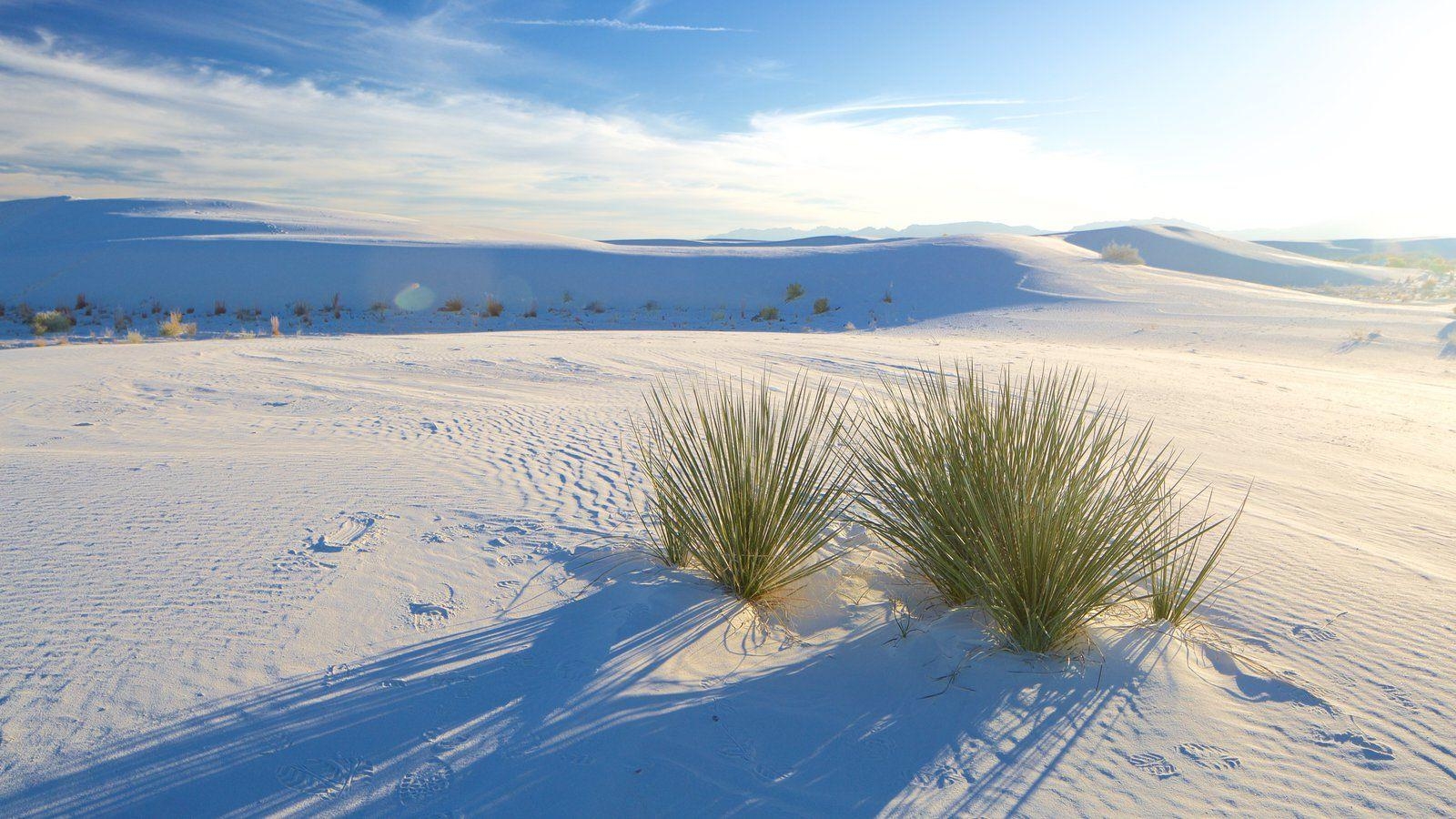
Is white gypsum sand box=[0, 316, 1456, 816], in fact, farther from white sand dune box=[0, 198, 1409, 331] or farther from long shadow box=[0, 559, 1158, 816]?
white sand dune box=[0, 198, 1409, 331]

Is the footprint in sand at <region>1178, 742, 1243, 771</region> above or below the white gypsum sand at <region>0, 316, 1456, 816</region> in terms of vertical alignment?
below

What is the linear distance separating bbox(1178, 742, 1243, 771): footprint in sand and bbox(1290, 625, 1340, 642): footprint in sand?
115 cm

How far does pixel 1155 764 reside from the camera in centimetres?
290

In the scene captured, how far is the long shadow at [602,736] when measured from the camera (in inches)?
104

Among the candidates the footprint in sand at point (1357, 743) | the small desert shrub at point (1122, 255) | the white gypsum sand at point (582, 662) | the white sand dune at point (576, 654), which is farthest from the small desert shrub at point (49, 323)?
the small desert shrub at point (1122, 255)

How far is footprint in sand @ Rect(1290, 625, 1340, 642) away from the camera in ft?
12.3

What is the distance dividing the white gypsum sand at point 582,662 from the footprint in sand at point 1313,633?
0.06ft

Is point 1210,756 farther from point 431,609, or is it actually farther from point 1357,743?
point 431,609

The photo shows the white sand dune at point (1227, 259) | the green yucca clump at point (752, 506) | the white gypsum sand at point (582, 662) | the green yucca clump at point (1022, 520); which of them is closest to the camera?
the white gypsum sand at point (582, 662)

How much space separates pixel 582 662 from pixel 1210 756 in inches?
93.8

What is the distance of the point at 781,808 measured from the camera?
2.66 m

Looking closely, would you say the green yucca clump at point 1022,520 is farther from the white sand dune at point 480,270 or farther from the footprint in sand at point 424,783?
the white sand dune at point 480,270

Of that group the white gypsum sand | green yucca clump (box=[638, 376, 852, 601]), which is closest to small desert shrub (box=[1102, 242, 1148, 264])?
the white gypsum sand

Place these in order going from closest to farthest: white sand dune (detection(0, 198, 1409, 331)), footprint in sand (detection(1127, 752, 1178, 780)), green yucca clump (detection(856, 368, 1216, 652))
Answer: footprint in sand (detection(1127, 752, 1178, 780))
green yucca clump (detection(856, 368, 1216, 652))
white sand dune (detection(0, 198, 1409, 331))
